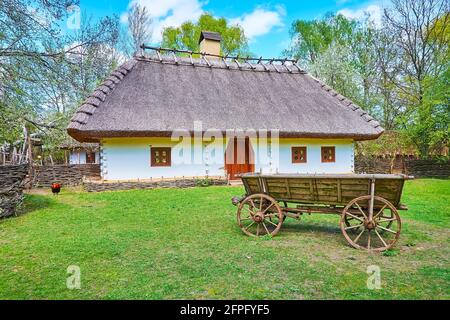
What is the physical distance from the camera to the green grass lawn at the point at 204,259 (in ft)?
12.6

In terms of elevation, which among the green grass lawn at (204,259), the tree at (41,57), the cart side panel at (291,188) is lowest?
the green grass lawn at (204,259)

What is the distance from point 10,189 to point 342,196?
828 cm

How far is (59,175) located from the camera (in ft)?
54.0

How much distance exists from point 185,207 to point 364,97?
1926 centimetres

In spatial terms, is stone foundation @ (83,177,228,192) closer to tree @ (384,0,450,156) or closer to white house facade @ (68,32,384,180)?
white house facade @ (68,32,384,180)

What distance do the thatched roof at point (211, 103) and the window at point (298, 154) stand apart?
4.87 feet

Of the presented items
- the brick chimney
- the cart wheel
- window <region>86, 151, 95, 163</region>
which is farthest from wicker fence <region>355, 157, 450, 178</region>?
window <region>86, 151, 95, 163</region>

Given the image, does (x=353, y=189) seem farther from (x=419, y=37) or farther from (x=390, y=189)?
(x=419, y=37)

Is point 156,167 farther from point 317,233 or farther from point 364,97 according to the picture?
point 364,97

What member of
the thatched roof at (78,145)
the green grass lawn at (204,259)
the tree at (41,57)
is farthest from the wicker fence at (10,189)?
the thatched roof at (78,145)

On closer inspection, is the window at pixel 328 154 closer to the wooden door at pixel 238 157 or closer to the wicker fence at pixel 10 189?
the wooden door at pixel 238 157

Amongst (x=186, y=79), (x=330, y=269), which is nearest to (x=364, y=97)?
(x=186, y=79)

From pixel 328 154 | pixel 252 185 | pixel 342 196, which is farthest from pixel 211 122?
pixel 342 196

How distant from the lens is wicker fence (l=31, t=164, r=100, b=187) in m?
16.1
